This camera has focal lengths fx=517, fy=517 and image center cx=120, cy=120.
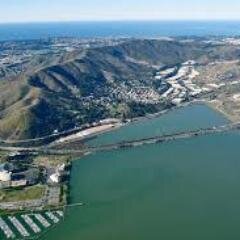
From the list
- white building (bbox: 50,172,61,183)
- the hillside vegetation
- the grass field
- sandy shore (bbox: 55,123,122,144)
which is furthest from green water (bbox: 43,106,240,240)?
the hillside vegetation

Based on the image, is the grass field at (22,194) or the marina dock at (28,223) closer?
the marina dock at (28,223)

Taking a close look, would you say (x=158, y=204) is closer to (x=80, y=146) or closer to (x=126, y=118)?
(x=80, y=146)

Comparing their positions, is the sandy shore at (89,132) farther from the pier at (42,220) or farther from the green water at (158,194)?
the pier at (42,220)

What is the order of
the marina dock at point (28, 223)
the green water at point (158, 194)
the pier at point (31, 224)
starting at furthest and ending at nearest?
1. the pier at point (31, 224)
2. the marina dock at point (28, 223)
3. the green water at point (158, 194)

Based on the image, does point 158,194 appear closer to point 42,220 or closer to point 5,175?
point 42,220

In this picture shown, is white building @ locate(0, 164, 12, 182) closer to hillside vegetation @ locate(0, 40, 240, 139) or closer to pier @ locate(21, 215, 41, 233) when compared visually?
pier @ locate(21, 215, 41, 233)

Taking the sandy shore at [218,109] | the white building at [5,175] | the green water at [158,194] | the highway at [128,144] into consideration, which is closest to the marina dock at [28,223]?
the green water at [158,194]

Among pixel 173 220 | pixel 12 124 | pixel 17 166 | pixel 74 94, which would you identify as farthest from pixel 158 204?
pixel 74 94
